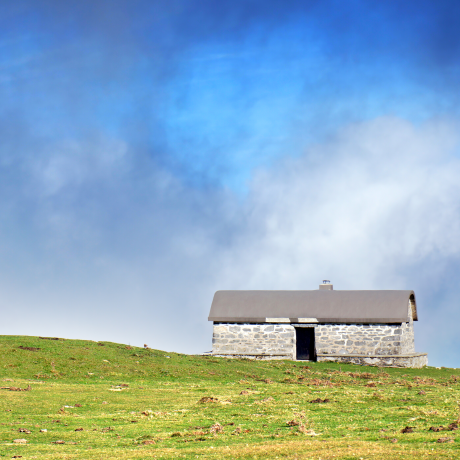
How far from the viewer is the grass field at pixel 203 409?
45.5 ft

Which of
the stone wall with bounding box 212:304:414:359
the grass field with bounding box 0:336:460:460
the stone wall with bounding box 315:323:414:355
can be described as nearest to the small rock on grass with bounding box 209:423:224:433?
the grass field with bounding box 0:336:460:460

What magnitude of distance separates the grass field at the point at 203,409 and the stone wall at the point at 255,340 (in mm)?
8987

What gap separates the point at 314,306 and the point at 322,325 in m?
2.09

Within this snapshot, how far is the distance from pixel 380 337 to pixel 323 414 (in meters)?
27.5

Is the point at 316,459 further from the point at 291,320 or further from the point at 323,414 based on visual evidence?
the point at 291,320

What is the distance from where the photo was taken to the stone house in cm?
4500

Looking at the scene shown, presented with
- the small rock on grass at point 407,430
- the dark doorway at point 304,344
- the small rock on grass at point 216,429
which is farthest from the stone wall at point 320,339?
the small rock on grass at point 407,430

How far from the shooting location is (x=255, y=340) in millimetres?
47500

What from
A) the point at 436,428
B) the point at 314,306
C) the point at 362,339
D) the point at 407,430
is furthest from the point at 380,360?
the point at 407,430

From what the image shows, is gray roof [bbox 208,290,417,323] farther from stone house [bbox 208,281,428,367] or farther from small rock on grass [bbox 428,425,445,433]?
small rock on grass [bbox 428,425,445,433]

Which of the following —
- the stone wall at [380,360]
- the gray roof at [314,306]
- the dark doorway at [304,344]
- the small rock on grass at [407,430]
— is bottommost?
the small rock on grass at [407,430]

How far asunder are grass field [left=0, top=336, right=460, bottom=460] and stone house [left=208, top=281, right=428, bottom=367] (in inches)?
305

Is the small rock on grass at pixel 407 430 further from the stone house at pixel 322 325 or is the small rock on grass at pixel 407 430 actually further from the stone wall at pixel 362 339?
the stone wall at pixel 362 339

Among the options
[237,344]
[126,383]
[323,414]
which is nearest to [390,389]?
[323,414]
